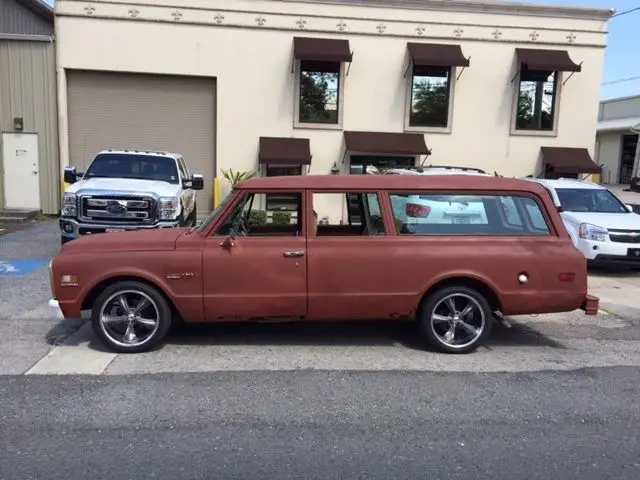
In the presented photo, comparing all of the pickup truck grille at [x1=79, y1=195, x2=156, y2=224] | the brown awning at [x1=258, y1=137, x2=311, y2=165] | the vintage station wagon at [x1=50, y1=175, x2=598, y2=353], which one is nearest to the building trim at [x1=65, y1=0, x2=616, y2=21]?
the brown awning at [x1=258, y1=137, x2=311, y2=165]

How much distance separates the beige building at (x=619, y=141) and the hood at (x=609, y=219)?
28.5 m

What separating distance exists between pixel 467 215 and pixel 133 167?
24.0 feet

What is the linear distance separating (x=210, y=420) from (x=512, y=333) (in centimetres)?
390

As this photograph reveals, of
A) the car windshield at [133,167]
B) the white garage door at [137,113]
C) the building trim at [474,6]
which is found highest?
the building trim at [474,6]

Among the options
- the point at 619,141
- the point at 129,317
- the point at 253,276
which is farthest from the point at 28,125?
the point at 619,141

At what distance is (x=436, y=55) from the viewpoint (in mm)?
16812

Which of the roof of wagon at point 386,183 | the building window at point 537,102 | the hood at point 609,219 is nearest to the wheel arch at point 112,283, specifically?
the roof of wagon at point 386,183

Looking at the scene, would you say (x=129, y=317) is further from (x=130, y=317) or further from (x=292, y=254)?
(x=292, y=254)

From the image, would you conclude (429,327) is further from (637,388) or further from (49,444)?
(49,444)

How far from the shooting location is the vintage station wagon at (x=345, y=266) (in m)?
5.55

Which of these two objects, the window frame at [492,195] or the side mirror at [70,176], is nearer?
the window frame at [492,195]

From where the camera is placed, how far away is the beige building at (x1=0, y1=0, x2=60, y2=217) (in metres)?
16.5

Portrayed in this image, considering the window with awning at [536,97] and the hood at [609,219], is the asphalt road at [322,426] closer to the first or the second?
the hood at [609,219]

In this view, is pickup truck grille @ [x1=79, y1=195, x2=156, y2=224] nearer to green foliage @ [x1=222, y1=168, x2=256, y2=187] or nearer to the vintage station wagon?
the vintage station wagon
